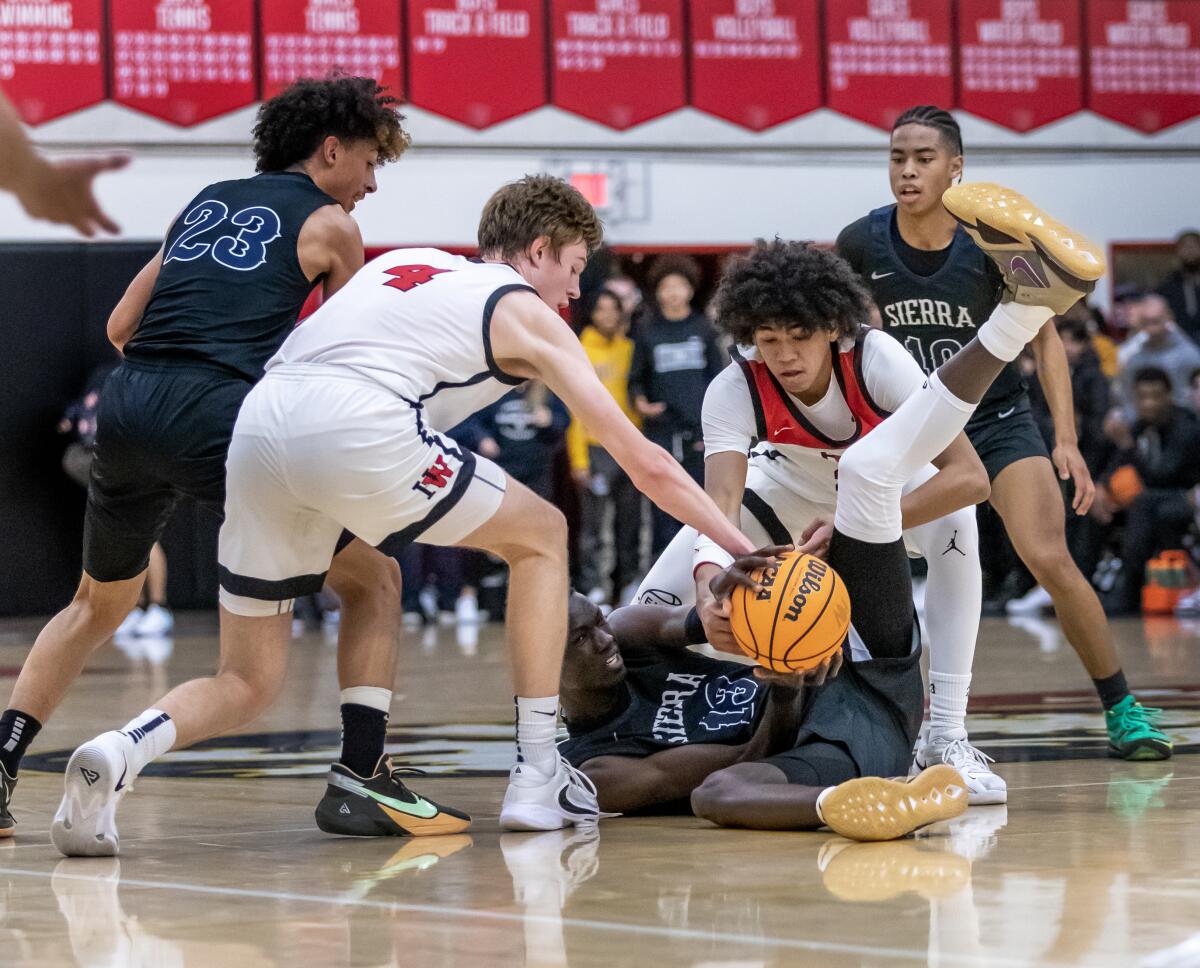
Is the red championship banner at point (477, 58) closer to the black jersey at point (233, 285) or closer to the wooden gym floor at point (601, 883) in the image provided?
the wooden gym floor at point (601, 883)

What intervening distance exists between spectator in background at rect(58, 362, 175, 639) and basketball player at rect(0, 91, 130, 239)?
1032 millimetres

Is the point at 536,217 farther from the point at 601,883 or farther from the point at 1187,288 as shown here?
the point at 1187,288

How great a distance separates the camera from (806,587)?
399cm

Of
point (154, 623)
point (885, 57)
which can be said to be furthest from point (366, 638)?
point (885, 57)

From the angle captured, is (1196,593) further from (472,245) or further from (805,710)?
(805,710)

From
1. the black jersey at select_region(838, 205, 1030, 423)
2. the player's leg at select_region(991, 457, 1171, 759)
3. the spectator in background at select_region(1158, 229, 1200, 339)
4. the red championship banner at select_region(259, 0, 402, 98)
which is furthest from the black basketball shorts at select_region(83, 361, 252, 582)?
the spectator in background at select_region(1158, 229, 1200, 339)

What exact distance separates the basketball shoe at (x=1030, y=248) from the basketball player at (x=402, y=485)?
2.86ft

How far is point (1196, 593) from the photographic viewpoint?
38.0 ft

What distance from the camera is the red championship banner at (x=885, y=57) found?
13.8m

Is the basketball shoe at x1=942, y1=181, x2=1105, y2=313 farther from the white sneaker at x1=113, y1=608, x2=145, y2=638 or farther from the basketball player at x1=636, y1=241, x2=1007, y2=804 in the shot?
the white sneaker at x1=113, y1=608, x2=145, y2=638

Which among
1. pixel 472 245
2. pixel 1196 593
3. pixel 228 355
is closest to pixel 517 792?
pixel 228 355

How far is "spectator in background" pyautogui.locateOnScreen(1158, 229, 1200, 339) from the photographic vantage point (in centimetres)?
1316

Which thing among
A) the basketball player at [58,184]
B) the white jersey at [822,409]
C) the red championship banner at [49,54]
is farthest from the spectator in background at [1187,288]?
the white jersey at [822,409]

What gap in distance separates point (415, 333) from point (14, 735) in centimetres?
133
